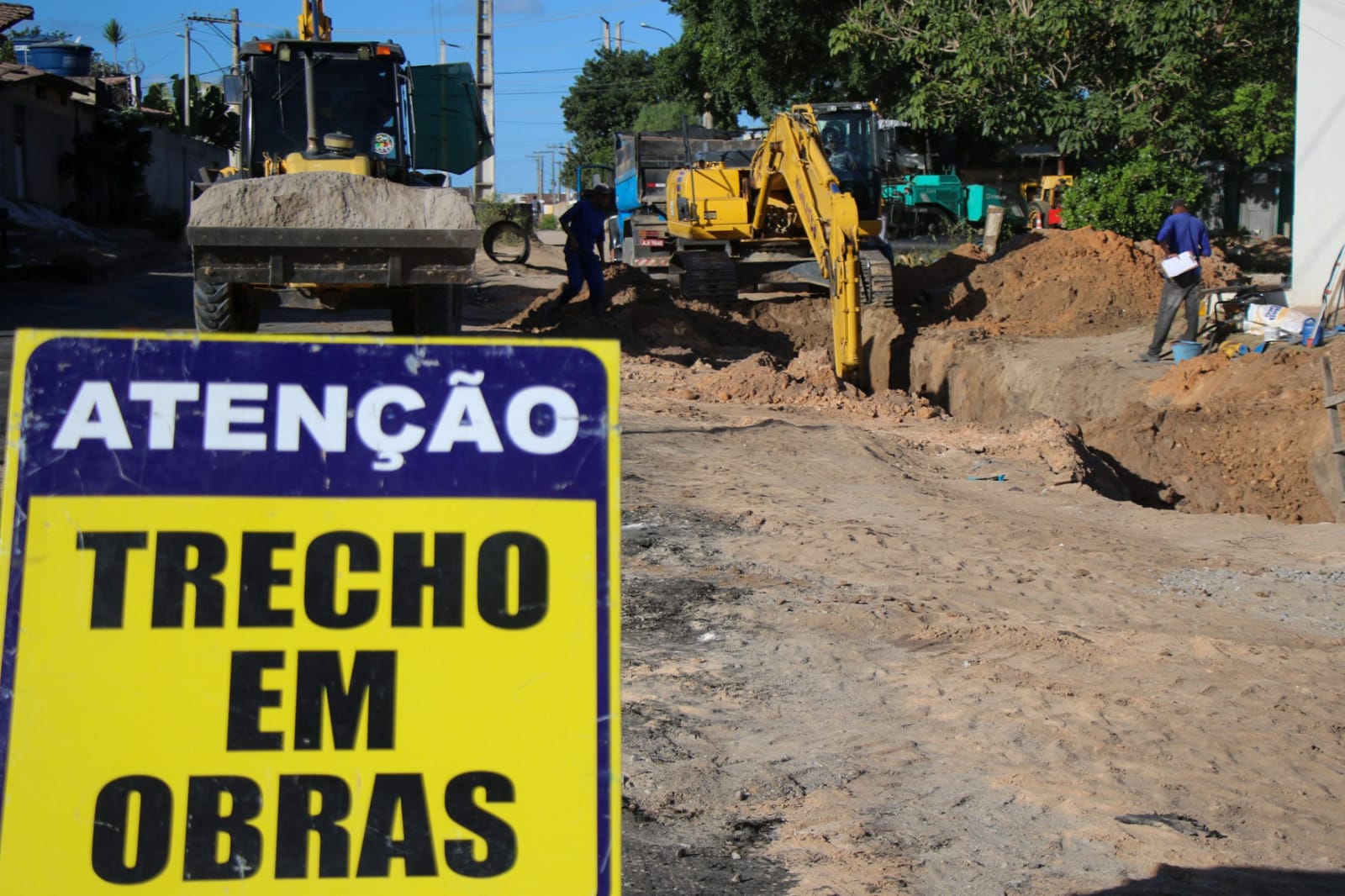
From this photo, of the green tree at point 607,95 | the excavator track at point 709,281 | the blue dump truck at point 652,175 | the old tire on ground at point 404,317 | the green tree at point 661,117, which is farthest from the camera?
the green tree at point 607,95

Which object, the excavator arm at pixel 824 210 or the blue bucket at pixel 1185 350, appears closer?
the excavator arm at pixel 824 210

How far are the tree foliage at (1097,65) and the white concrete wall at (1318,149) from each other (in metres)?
5.68

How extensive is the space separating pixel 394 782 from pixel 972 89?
22.6 m

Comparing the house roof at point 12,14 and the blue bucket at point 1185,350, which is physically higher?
the house roof at point 12,14

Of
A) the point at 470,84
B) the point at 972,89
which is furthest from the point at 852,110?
the point at 470,84

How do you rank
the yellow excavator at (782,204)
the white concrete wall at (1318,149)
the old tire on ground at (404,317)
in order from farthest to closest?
the white concrete wall at (1318,149) < the yellow excavator at (782,204) < the old tire on ground at (404,317)

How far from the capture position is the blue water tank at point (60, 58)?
1518 inches

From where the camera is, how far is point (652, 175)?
84.6ft

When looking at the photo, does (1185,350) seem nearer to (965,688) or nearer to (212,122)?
(965,688)

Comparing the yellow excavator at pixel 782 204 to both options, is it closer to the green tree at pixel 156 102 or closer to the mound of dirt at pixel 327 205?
the mound of dirt at pixel 327 205

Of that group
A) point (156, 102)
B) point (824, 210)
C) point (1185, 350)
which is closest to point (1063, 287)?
point (1185, 350)

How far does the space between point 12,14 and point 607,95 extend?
168ft

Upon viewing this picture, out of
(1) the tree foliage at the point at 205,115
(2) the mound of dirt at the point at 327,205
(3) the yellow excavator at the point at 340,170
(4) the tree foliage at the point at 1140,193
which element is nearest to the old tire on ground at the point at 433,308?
(3) the yellow excavator at the point at 340,170

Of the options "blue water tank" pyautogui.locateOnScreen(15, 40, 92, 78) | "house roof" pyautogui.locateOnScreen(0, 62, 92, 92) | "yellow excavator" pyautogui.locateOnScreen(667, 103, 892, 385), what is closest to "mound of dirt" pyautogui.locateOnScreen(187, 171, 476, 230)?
"yellow excavator" pyautogui.locateOnScreen(667, 103, 892, 385)
